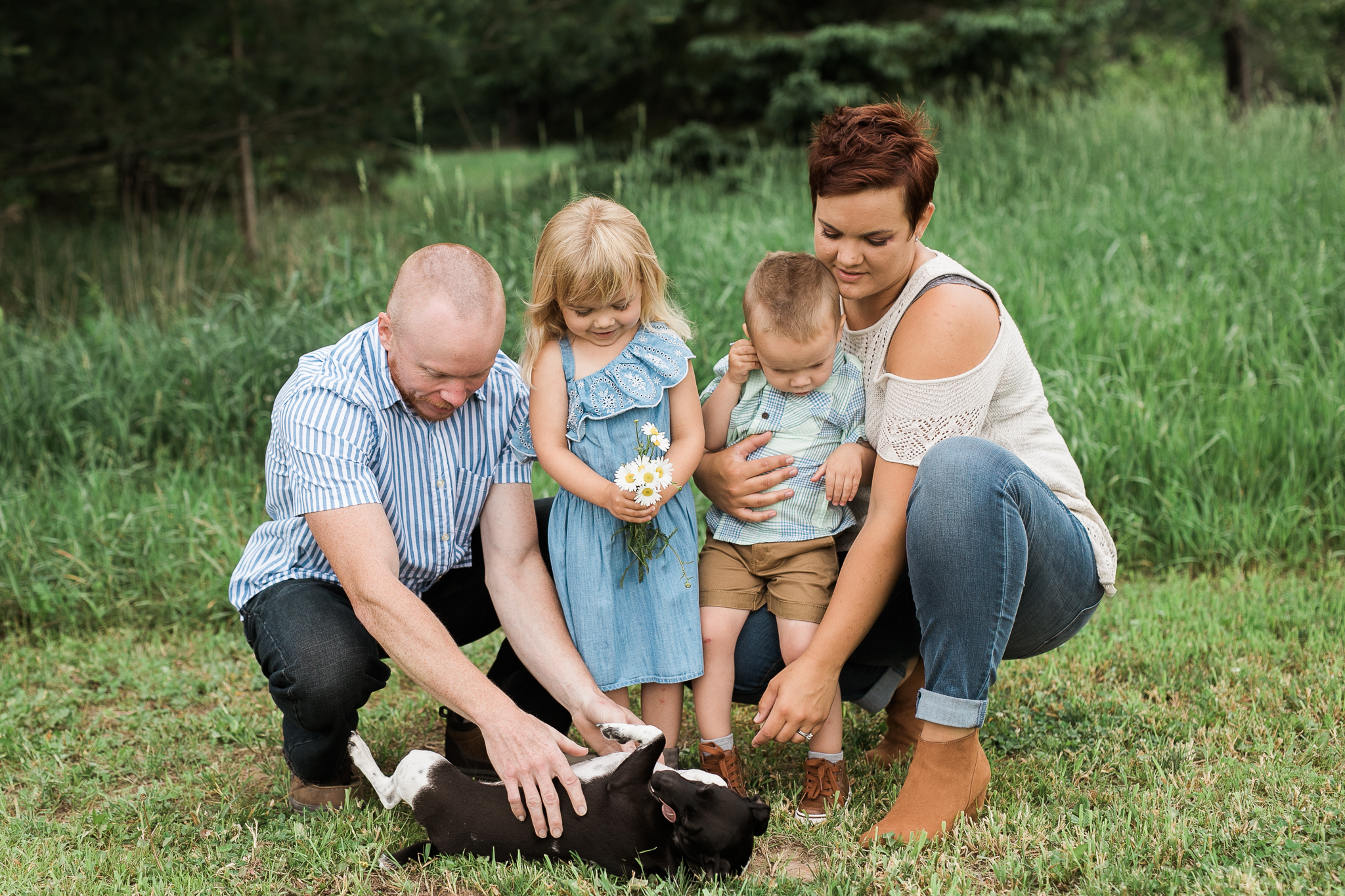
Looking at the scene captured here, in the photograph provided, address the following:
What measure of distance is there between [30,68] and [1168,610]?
7900 mm

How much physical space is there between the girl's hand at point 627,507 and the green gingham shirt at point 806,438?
0.33 m

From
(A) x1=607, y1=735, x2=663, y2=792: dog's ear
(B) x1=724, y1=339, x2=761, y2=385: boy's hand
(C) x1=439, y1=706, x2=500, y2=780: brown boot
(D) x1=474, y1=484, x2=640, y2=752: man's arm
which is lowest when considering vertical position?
(C) x1=439, y1=706, x2=500, y2=780: brown boot

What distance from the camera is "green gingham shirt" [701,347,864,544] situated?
262 cm

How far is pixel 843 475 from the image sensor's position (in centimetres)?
254

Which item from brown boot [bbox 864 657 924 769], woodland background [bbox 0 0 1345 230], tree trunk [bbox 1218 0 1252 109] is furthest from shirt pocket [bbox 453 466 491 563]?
tree trunk [bbox 1218 0 1252 109]

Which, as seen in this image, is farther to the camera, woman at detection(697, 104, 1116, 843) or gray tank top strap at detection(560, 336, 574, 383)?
gray tank top strap at detection(560, 336, 574, 383)

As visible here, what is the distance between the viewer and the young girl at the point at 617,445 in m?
2.51

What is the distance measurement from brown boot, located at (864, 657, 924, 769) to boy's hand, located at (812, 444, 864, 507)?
624 millimetres

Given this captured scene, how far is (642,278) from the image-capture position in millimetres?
2572

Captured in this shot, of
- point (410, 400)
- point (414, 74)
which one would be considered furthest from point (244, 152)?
point (410, 400)

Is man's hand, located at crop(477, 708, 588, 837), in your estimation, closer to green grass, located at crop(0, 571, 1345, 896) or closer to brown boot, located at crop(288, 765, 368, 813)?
green grass, located at crop(0, 571, 1345, 896)

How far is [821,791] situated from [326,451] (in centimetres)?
144

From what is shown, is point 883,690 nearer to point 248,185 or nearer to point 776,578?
point 776,578

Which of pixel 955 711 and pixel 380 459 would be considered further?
pixel 380 459
